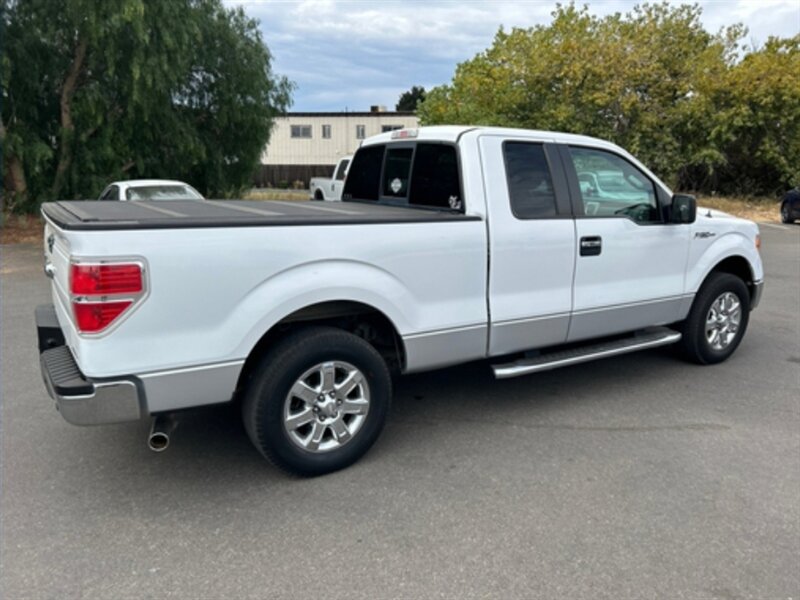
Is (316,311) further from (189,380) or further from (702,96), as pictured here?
(702,96)

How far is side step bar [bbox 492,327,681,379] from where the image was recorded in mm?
4086

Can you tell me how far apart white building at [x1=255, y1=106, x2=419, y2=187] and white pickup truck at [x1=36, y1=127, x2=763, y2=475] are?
117 ft

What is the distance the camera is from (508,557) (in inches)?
109

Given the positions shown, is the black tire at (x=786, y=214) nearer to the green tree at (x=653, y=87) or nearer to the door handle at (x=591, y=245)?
the green tree at (x=653, y=87)

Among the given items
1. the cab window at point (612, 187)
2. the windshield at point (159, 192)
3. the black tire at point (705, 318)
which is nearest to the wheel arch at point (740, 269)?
the black tire at point (705, 318)

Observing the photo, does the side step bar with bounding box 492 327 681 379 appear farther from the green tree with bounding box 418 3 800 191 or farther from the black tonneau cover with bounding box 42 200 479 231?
the green tree with bounding box 418 3 800 191

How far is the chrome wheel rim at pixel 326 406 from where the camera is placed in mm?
3348

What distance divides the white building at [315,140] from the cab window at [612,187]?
35.8 meters

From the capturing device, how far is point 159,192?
11.1 meters

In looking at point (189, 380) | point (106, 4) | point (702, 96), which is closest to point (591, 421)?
point (189, 380)

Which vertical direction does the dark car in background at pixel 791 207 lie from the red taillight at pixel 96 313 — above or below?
below

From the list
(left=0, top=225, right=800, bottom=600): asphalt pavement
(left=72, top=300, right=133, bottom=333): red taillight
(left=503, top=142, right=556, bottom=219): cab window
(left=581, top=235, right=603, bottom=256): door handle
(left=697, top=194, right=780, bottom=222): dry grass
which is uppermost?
(left=503, top=142, right=556, bottom=219): cab window

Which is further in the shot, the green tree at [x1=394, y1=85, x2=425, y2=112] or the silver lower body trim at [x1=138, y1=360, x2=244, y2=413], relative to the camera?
the green tree at [x1=394, y1=85, x2=425, y2=112]

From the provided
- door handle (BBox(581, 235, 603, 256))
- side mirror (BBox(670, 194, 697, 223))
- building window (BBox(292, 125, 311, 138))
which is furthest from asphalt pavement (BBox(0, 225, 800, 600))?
building window (BBox(292, 125, 311, 138))
